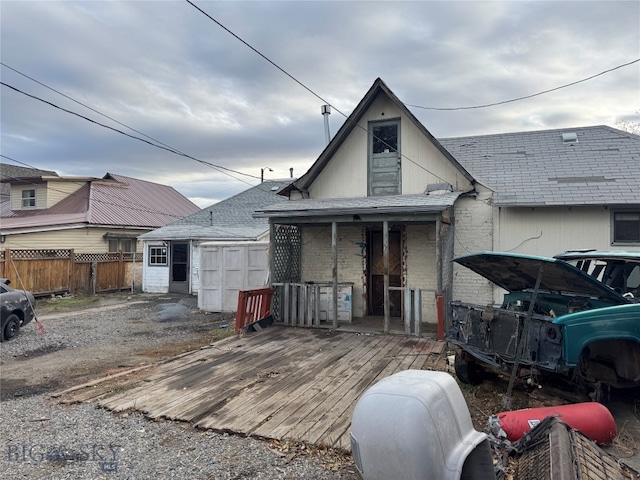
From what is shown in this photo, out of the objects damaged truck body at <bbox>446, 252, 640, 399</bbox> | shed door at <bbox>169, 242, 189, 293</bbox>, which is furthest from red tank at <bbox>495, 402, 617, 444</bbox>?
shed door at <bbox>169, 242, 189, 293</bbox>

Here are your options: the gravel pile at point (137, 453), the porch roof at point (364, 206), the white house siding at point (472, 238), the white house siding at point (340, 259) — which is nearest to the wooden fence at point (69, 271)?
the white house siding at point (340, 259)

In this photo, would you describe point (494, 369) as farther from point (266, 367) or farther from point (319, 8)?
point (319, 8)

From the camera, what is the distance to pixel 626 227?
877cm

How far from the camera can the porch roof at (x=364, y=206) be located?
8.12 m

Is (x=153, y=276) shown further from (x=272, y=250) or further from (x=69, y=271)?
(x=272, y=250)

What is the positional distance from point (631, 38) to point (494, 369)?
27.0 feet

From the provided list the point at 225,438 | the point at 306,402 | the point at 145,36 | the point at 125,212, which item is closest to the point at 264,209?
the point at 145,36

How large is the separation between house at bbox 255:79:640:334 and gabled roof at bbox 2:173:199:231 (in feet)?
43.0

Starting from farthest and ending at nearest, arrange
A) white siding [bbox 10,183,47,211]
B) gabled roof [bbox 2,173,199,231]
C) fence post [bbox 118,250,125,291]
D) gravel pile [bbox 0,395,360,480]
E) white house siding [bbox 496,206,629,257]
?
white siding [bbox 10,183,47,211] < gabled roof [bbox 2,173,199,231] < fence post [bbox 118,250,125,291] < white house siding [bbox 496,206,629,257] < gravel pile [bbox 0,395,360,480]

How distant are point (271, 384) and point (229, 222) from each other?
546 inches

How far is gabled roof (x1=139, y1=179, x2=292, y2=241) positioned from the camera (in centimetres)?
1627

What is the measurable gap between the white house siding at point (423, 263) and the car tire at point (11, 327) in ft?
30.3

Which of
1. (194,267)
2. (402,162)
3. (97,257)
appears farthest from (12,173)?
(402,162)

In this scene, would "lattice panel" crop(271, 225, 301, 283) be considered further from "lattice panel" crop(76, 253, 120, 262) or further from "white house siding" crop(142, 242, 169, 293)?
"lattice panel" crop(76, 253, 120, 262)
